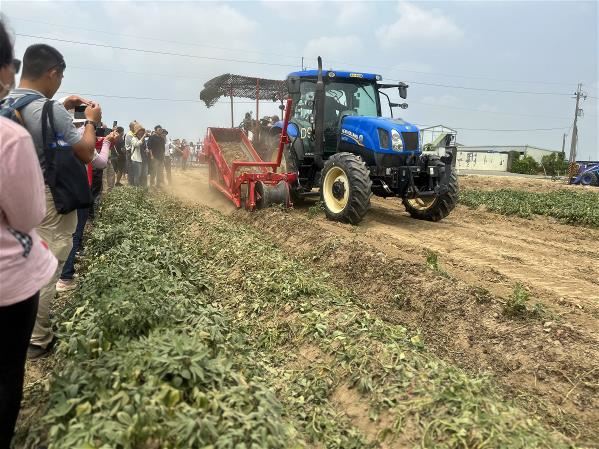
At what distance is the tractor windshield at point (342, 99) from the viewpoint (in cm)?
895

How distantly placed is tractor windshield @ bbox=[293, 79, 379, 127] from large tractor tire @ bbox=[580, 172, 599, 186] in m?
19.7

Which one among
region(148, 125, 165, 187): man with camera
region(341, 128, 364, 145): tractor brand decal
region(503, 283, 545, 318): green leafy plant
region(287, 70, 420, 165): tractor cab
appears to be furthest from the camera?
region(148, 125, 165, 187): man with camera

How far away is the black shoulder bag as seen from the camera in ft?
9.70

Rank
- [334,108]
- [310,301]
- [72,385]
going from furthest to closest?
[334,108]
[310,301]
[72,385]

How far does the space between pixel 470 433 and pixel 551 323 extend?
1.89 meters

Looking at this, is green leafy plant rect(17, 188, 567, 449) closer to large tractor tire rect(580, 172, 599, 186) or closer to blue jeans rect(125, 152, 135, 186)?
blue jeans rect(125, 152, 135, 186)

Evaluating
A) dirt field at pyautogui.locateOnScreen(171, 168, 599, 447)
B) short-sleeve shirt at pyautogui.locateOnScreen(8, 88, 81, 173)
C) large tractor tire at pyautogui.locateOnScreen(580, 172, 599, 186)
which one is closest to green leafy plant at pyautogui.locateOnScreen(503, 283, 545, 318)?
dirt field at pyautogui.locateOnScreen(171, 168, 599, 447)

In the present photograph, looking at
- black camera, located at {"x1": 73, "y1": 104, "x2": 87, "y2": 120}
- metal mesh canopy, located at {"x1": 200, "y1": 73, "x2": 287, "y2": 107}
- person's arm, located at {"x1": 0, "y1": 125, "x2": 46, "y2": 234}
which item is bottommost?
person's arm, located at {"x1": 0, "y1": 125, "x2": 46, "y2": 234}

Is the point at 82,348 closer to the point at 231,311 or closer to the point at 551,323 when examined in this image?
the point at 231,311

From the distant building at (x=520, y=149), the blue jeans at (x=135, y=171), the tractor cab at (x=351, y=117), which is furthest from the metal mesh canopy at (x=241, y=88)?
the distant building at (x=520, y=149)

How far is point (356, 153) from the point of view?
341 inches

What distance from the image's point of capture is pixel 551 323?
12.6ft

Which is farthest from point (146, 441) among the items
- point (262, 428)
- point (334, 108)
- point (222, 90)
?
point (222, 90)

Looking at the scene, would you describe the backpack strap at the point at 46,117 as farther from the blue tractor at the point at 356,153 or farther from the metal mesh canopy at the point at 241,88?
the metal mesh canopy at the point at 241,88
